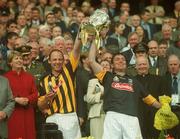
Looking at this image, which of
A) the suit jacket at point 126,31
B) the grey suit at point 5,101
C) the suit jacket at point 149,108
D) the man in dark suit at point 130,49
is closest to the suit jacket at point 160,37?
the suit jacket at point 126,31

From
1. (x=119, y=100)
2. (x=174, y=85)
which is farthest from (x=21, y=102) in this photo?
(x=174, y=85)

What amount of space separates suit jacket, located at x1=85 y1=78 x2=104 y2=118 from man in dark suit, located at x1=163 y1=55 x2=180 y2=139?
1.20 meters

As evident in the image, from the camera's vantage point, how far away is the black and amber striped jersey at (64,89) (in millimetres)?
9352

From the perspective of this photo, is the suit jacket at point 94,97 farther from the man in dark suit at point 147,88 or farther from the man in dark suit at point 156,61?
the man in dark suit at point 156,61

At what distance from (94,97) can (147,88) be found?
0.98 meters

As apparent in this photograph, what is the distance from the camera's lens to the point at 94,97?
10.5 metres

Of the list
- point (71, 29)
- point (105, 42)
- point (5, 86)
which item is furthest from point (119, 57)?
point (71, 29)

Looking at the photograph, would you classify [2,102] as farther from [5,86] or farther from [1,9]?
[1,9]

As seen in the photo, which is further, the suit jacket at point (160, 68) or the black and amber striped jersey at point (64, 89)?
the suit jacket at point (160, 68)

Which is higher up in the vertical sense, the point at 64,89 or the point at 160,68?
the point at 160,68

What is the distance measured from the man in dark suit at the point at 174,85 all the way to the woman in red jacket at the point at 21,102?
242 centimetres

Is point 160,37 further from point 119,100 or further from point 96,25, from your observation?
point 119,100

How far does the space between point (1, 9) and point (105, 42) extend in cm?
274

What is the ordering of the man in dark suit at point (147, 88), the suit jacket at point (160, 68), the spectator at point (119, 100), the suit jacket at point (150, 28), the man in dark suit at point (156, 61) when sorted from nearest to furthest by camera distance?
the spectator at point (119, 100) < the man in dark suit at point (147, 88) < the suit jacket at point (160, 68) < the man in dark suit at point (156, 61) < the suit jacket at point (150, 28)
